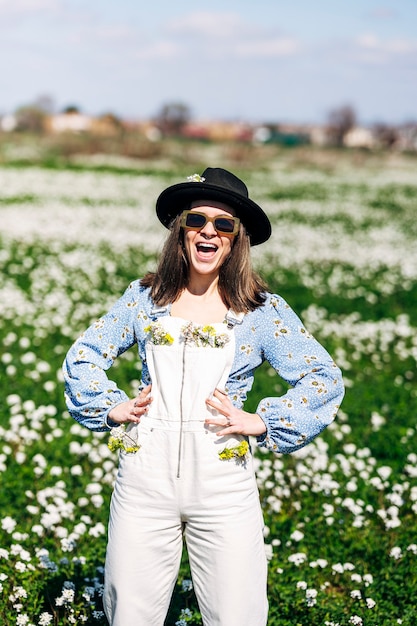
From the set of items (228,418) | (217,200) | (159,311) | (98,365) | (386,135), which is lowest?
(228,418)

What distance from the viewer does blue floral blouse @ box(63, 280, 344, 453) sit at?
10.7 feet

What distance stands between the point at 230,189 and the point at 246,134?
9143cm

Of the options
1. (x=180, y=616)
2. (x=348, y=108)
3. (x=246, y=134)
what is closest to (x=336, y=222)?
(x=180, y=616)

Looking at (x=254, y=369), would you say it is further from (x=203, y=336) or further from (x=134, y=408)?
(x=134, y=408)

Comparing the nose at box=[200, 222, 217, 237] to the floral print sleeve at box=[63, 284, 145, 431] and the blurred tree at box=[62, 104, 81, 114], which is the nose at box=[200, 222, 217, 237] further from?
the blurred tree at box=[62, 104, 81, 114]

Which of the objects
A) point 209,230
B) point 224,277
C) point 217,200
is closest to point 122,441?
point 224,277

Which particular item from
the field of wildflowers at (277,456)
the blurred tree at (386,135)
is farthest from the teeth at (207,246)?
the blurred tree at (386,135)

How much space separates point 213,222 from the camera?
3.34 metres

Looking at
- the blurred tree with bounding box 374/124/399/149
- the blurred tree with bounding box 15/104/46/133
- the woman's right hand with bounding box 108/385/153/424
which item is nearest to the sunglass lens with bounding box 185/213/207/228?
the woman's right hand with bounding box 108/385/153/424

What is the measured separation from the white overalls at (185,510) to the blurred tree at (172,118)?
70498mm

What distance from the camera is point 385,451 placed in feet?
23.1

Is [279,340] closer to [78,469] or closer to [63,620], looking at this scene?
[63,620]

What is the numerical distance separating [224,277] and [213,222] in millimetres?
274

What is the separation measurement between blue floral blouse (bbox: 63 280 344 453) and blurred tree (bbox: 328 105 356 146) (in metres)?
86.7
